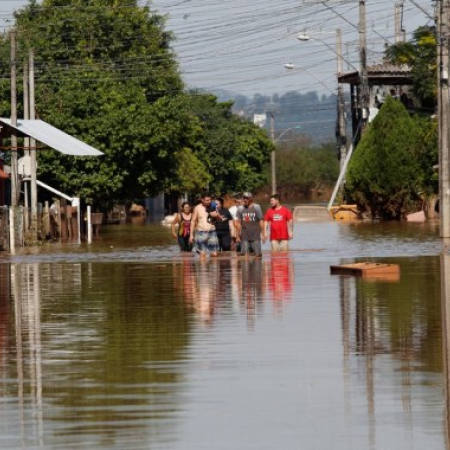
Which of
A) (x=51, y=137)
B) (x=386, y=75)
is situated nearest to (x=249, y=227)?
(x=51, y=137)

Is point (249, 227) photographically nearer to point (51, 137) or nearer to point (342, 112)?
point (51, 137)

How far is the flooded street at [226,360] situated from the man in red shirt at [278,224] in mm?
5164

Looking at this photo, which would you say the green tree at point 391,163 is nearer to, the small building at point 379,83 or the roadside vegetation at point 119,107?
the roadside vegetation at point 119,107

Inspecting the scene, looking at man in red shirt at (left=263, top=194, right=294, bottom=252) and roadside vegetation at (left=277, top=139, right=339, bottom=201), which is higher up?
roadside vegetation at (left=277, top=139, right=339, bottom=201)

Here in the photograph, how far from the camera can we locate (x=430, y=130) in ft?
230

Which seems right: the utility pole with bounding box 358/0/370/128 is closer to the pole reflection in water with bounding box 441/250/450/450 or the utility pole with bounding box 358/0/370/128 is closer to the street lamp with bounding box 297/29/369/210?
the street lamp with bounding box 297/29/369/210

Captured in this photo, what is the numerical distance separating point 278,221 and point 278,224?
6.7 inches

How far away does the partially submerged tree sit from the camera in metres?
70.8

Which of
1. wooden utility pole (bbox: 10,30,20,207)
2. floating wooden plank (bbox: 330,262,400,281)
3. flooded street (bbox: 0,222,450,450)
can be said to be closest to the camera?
flooded street (bbox: 0,222,450,450)

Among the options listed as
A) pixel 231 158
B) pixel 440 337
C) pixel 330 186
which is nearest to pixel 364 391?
pixel 440 337

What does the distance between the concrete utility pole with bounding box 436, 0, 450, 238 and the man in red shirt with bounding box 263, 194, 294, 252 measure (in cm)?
745

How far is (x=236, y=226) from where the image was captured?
123 feet

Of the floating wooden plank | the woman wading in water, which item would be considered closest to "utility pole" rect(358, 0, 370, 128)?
the woman wading in water

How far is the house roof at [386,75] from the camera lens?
284 ft
